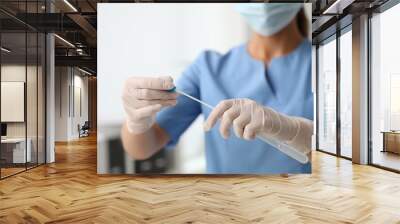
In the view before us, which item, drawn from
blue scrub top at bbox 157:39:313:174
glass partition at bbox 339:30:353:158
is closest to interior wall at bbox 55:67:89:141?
glass partition at bbox 339:30:353:158

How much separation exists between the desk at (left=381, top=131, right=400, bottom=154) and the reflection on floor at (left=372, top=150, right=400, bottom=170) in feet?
0.29

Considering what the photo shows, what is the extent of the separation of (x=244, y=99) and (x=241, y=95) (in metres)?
0.09

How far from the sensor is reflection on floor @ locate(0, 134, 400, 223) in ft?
12.8

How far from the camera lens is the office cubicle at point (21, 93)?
20.2 ft

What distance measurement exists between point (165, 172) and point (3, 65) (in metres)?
2.93

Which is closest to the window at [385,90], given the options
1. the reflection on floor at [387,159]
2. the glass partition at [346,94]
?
the reflection on floor at [387,159]

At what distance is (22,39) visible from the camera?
22.1 ft

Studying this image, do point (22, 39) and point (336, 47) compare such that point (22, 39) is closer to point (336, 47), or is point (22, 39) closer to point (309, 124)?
point (309, 124)

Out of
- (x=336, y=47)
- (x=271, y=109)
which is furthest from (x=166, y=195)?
(x=336, y=47)

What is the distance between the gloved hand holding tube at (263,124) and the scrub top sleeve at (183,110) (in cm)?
28

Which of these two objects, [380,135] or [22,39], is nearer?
[22,39]

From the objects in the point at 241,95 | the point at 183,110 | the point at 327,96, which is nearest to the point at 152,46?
the point at 183,110

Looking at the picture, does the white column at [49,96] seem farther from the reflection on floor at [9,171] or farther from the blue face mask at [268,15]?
the blue face mask at [268,15]

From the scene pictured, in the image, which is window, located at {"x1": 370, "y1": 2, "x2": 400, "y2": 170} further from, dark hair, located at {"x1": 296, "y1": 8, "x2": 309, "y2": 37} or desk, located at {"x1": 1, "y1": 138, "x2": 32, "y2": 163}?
desk, located at {"x1": 1, "y1": 138, "x2": 32, "y2": 163}
